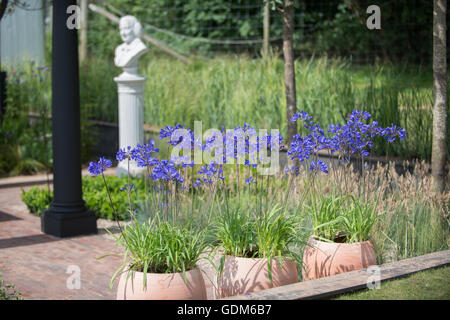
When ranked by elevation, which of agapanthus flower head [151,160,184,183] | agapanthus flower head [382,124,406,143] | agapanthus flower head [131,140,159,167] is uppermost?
agapanthus flower head [382,124,406,143]

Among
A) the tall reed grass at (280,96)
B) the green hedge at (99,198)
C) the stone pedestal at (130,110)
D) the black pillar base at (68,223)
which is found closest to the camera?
the black pillar base at (68,223)

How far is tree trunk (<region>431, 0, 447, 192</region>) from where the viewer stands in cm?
535

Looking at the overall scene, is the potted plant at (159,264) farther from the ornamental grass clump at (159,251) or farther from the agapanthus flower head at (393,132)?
the agapanthus flower head at (393,132)

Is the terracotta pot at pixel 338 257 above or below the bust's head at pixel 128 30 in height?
below

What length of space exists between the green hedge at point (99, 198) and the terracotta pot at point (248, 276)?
9.27 feet

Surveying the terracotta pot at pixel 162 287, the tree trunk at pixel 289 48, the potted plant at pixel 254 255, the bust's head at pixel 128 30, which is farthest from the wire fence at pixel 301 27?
the terracotta pot at pixel 162 287

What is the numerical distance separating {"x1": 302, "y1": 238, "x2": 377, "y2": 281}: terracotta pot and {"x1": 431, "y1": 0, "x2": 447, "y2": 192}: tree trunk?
1630 millimetres

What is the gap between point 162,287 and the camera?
342 centimetres

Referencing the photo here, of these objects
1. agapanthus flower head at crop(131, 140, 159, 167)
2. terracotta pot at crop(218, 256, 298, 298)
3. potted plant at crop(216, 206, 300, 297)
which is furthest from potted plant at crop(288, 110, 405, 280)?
agapanthus flower head at crop(131, 140, 159, 167)

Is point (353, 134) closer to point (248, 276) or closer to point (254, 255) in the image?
point (254, 255)

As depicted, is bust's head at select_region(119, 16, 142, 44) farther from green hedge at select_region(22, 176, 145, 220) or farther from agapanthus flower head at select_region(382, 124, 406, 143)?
agapanthus flower head at select_region(382, 124, 406, 143)

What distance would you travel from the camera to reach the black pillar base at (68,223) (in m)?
6.04

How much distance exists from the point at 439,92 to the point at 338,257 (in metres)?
2.08

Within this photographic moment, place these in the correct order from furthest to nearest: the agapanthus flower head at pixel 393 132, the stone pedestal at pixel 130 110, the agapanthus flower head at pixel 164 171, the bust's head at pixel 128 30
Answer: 1. the bust's head at pixel 128 30
2. the stone pedestal at pixel 130 110
3. the agapanthus flower head at pixel 393 132
4. the agapanthus flower head at pixel 164 171
